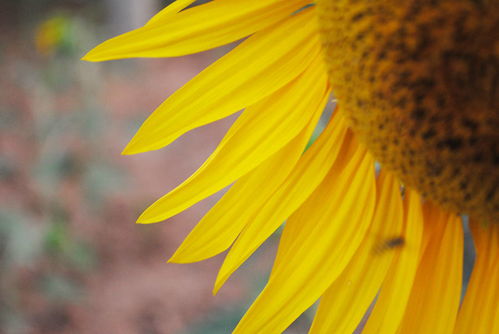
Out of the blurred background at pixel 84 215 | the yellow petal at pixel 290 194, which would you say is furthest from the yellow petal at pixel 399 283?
the blurred background at pixel 84 215

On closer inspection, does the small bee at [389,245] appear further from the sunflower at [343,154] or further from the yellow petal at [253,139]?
the yellow petal at [253,139]

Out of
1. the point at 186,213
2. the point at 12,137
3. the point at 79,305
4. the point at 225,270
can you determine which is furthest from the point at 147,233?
the point at 225,270

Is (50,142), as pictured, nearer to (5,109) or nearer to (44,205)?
(44,205)

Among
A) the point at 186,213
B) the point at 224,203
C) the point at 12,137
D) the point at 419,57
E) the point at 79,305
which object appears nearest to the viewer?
the point at 419,57

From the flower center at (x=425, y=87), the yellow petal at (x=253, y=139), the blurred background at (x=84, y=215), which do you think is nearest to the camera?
the flower center at (x=425, y=87)

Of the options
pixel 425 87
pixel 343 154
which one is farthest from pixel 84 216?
pixel 425 87

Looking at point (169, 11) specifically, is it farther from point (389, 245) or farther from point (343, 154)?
point (389, 245)

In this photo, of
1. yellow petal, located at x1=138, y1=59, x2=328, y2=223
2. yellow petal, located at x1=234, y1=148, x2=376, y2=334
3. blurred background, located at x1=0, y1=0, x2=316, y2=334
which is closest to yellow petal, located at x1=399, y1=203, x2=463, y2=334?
yellow petal, located at x1=234, y1=148, x2=376, y2=334

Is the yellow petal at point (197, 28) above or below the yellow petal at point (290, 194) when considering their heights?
above
